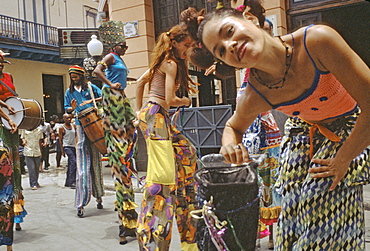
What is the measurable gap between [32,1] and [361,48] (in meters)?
18.3

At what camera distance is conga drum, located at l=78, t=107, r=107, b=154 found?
544 cm

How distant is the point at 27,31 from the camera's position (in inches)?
824

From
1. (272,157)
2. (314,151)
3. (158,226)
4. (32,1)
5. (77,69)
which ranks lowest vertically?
(158,226)

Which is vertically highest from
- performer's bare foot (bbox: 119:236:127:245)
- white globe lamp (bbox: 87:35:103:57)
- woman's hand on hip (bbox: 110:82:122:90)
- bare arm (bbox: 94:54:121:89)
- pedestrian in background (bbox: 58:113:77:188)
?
white globe lamp (bbox: 87:35:103:57)

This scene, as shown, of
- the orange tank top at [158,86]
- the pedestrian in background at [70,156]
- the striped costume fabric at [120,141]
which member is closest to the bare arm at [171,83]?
the orange tank top at [158,86]

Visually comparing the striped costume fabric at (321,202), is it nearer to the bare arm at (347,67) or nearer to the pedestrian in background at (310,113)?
the pedestrian in background at (310,113)

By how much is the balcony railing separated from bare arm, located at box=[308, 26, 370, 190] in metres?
20.2

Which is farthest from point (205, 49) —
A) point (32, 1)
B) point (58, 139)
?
point (32, 1)

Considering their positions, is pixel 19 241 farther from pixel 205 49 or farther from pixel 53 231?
pixel 205 49

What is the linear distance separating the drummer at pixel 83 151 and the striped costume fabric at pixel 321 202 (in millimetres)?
4105

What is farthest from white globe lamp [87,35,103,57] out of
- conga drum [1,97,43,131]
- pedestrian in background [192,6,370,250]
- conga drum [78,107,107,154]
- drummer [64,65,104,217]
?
pedestrian in background [192,6,370,250]

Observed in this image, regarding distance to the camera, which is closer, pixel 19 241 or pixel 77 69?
pixel 19 241

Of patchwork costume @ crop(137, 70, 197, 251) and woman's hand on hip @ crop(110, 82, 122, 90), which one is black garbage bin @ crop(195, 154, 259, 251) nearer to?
patchwork costume @ crop(137, 70, 197, 251)

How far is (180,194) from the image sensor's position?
3.41 m
